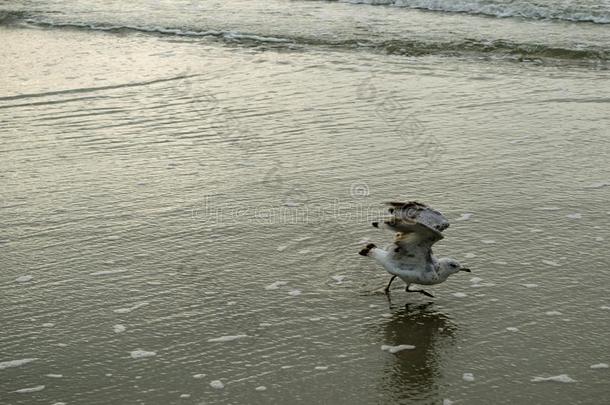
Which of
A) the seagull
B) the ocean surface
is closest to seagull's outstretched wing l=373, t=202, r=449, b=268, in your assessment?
the seagull

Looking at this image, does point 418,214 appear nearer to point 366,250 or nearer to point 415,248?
point 415,248

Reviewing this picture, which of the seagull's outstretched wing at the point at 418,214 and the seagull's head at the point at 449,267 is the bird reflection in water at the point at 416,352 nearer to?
the seagull's head at the point at 449,267

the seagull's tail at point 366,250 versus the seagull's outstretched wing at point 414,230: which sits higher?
the seagull's outstretched wing at point 414,230

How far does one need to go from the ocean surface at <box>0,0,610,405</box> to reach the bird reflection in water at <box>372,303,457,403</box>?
1 cm

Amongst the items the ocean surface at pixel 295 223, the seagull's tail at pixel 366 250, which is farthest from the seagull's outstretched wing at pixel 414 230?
the ocean surface at pixel 295 223

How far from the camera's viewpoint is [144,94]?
395 inches

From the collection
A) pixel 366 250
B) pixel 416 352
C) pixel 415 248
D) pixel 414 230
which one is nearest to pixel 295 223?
pixel 366 250

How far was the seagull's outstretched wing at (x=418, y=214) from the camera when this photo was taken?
5145 millimetres

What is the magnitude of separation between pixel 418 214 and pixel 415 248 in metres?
0.31

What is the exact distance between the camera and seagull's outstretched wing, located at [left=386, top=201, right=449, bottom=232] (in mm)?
5145

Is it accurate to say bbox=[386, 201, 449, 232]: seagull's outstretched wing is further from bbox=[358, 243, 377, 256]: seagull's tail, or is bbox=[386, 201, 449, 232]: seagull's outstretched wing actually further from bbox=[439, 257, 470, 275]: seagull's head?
bbox=[358, 243, 377, 256]: seagull's tail

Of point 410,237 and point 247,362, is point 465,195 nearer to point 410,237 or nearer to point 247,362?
point 410,237

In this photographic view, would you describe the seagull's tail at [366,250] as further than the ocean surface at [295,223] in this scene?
Yes

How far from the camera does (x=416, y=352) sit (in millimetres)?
4891
